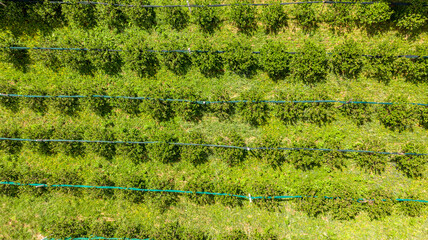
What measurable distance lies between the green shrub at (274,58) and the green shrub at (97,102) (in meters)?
4.93

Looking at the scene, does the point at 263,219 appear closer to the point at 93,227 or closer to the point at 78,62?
the point at 93,227

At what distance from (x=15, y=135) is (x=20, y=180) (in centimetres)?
143

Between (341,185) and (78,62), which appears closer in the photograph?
(341,185)

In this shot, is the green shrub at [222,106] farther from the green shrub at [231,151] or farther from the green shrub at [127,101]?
the green shrub at [127,101]

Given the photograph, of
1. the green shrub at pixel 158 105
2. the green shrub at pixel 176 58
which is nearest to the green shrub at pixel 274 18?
the green shrub at pixel 176 58

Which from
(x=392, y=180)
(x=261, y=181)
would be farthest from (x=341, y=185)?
(x=261, y=181)

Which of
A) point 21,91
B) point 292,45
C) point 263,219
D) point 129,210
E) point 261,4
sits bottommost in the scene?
point 263,219

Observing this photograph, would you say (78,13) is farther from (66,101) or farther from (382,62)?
(382,62)

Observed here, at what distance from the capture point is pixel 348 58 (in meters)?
7.13

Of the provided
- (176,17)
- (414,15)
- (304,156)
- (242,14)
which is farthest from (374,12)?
(176,17)

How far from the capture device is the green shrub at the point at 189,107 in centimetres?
727

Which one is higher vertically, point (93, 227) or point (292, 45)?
point (292, 45)

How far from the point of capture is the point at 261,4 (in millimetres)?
7363

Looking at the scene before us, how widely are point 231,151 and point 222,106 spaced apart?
1.40m
